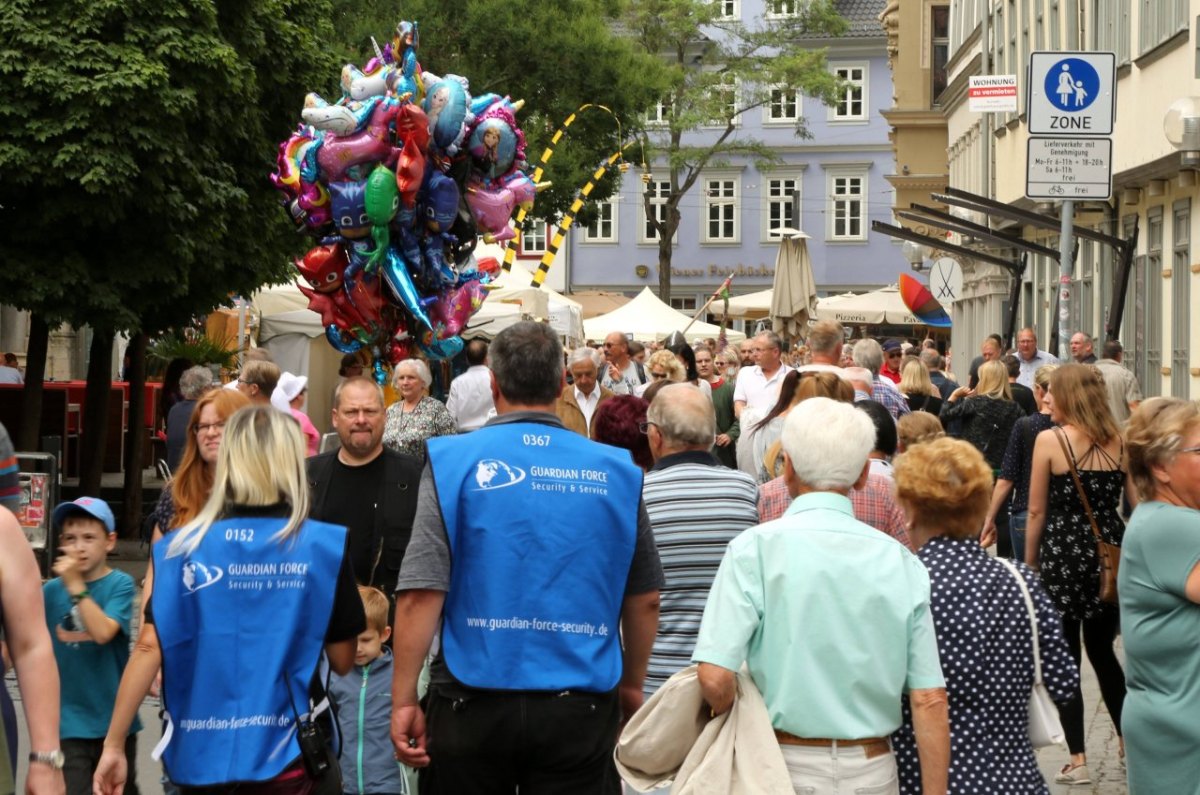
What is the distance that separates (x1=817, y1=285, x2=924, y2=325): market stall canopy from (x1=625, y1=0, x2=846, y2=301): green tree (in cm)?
1360

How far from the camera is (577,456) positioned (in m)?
4.89

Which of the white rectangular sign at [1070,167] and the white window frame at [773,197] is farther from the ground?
the white window frame at [773,197]

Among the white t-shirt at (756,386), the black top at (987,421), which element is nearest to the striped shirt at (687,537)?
the white t-shirt at (756,386)

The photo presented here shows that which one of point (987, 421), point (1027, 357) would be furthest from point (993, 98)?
point (987, 421)

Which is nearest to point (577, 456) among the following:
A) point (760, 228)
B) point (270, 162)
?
point (270, 162)

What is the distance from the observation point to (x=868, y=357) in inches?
476

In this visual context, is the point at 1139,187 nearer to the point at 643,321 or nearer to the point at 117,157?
the point at 117,157

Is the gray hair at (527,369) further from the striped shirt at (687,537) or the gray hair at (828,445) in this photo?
the striped shirt at (687,537)

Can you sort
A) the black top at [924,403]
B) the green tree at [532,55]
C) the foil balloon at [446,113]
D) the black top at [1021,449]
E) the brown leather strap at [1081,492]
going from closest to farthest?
the brown leather strap at [1081,492] → the black top at [1021,449] → the foil balloon at [446,113] → the black top at [924,403] → the green tree at [532,55]

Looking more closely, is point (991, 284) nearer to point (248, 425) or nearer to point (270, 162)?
point (270, 162)

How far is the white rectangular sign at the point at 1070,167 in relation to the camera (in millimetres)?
10727

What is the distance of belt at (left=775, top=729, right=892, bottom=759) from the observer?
4.47 metres

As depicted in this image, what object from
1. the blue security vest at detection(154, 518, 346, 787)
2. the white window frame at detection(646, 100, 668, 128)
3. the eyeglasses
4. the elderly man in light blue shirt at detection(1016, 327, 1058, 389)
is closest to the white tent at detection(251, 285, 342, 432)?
the elderly man in light blue shirt at detection(1016, 327, 1058, 389)

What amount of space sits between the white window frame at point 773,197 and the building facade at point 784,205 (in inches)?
1.4
